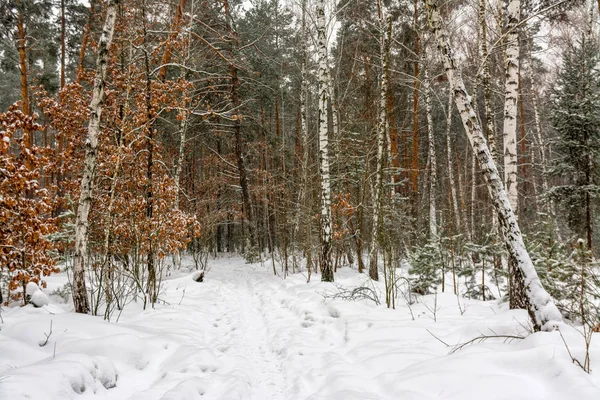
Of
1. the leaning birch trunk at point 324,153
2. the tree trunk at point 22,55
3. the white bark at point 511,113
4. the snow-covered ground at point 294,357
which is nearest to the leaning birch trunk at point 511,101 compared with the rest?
the white bark at point 511,113

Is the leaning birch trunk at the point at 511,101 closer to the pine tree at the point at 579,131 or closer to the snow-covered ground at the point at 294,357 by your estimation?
the snow-covered ground at the point at 294,357

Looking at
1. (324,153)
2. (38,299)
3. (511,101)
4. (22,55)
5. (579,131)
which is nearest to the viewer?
(38,299)

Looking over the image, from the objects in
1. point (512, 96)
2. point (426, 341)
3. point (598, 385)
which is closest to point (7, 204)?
point (426, 341)

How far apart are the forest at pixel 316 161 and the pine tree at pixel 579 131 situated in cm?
6

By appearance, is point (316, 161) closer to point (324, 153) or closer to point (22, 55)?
point (324, 153)

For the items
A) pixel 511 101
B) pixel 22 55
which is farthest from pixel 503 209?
pixel 22 55

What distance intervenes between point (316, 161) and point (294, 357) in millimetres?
10631

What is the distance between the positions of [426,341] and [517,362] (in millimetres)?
1425

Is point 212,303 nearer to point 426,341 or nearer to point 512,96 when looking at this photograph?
point 426,341

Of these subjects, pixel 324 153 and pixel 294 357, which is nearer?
pixel 294 357

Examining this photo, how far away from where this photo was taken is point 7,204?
448 centimetres

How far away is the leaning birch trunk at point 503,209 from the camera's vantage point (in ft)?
11.1

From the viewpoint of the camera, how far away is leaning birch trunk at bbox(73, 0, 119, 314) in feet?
16.4

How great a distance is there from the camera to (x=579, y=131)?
11742mm
